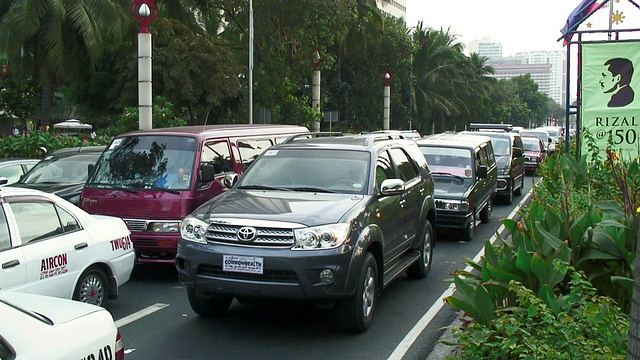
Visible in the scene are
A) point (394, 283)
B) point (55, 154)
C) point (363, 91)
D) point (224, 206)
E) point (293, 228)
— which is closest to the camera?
point (293, 228)

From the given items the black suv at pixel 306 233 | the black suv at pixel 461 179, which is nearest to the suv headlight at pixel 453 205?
the black suv at pixel 461 179

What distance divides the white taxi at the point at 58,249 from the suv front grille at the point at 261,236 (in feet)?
4.51

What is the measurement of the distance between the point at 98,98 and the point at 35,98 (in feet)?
17.5

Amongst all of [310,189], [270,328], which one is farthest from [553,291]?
[310,189]

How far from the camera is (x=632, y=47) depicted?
1121 centimetres

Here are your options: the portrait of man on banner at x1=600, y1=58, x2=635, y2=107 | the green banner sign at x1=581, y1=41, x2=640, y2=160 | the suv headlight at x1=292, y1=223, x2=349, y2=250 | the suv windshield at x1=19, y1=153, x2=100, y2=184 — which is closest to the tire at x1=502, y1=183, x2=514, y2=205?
the green banner sign at x1=581, y1=41, x2=640, y2=160

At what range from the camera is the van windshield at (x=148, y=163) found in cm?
962

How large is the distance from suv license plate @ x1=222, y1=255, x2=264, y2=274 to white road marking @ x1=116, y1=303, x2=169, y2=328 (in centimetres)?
152

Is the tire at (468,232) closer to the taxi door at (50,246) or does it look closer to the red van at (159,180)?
the red van at (159,180)

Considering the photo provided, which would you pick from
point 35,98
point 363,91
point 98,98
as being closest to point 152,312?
point 98,98

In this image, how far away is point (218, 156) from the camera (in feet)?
33.8

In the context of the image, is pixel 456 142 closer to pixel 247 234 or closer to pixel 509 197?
pixel 509 197

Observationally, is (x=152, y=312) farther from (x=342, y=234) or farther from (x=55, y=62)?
(x=55, y=62)

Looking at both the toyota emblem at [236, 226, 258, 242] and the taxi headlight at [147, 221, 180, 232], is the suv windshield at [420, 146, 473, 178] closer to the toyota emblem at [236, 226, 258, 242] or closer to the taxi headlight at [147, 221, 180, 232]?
the taxi headlight at [147, 221, 180, 232]
